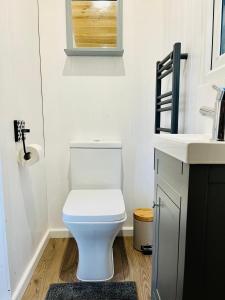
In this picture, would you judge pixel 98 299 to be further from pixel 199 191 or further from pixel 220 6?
pixel 220 6

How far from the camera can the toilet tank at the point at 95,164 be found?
1755mm

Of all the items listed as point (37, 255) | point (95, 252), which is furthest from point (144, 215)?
point (37, 255)

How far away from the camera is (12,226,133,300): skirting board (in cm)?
125

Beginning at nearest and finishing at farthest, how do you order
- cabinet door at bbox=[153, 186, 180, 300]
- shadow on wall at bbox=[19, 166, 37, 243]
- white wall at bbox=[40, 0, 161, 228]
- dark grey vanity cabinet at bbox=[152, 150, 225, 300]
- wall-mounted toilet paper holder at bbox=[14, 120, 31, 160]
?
dark grey vanity cabinet at bbox=[152, 150, 225, 300] → cabinet door at bbox=[153, 186, 180, 300] → wall-mounted toilet paper holder at bbox=[14, 120, 31, 160] → shadow on wall at bbox=[19, 166, 37, 243] → white wall at bbox=[40, 0, 161, 228]

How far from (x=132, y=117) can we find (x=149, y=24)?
71 centimetres

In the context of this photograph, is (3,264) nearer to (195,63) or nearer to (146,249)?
(146,249)

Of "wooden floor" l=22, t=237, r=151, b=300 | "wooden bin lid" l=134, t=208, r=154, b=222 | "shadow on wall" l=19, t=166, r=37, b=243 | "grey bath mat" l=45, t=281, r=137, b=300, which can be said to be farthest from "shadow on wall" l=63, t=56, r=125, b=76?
"grey bath mat" l=45, t=281, r=137, b=300

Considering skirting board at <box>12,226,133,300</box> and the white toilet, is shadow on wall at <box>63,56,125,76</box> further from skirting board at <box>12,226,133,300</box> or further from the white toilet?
skirting board at <box>12,226,133,300</box>

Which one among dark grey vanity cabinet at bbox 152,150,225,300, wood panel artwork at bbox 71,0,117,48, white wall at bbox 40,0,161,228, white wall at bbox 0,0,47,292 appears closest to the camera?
dark grey vanity cabinet at bbox 152,150,225,300

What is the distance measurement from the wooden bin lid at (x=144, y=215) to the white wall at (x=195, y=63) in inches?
27.5

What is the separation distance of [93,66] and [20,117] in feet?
2.42

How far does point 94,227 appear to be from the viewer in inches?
50.4

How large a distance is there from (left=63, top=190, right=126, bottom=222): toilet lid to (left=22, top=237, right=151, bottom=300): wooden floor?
44 cm

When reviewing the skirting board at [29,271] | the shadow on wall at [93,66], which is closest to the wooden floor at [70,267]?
the skirting board at [29,271]
